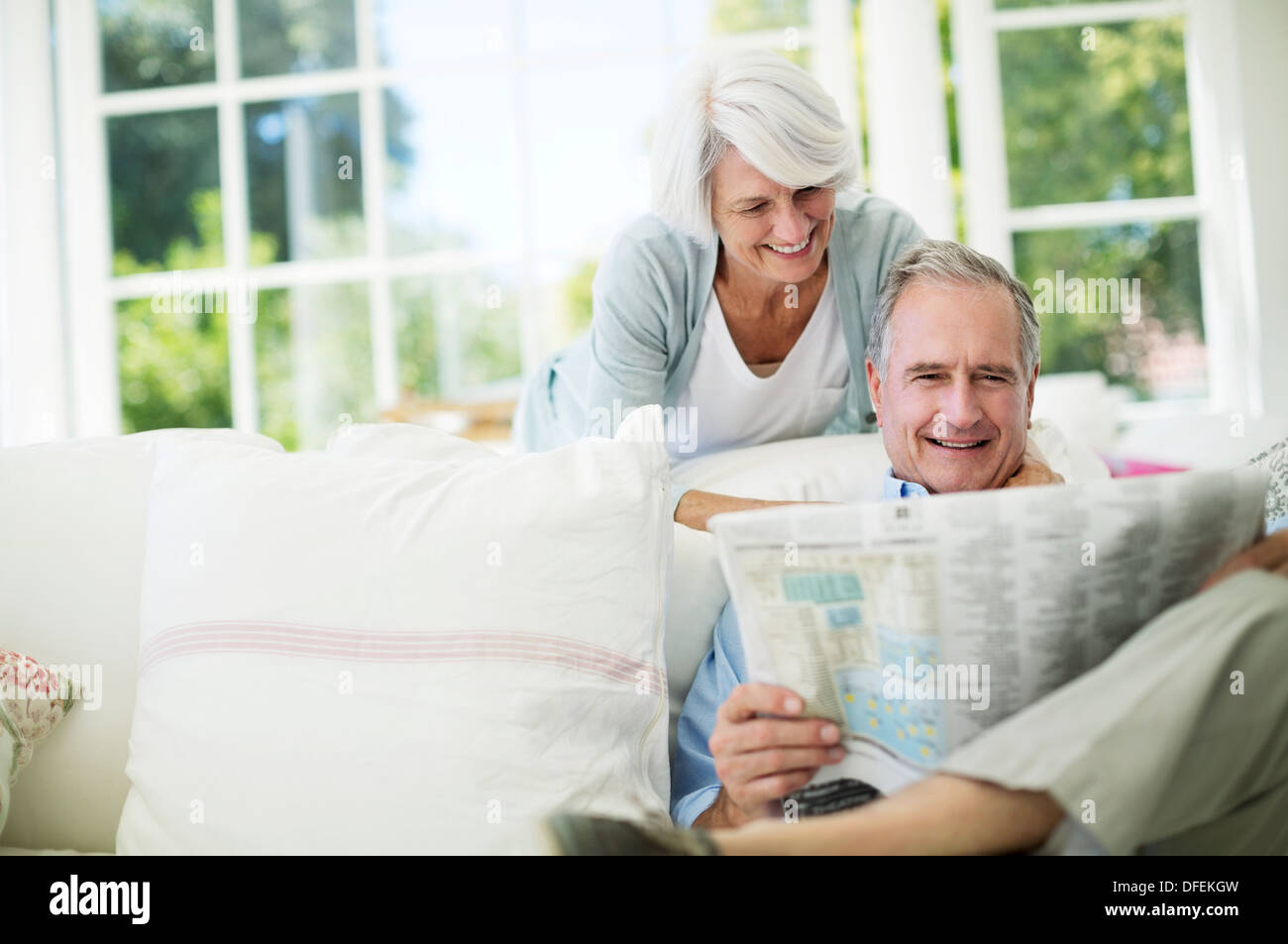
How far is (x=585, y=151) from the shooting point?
362 centimetres

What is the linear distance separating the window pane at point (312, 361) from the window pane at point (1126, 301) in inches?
90.7

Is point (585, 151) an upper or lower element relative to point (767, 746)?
upper

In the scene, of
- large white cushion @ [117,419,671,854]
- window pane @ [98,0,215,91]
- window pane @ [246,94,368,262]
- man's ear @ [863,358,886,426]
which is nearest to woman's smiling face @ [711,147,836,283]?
man's ear @ [863,358,886,426]

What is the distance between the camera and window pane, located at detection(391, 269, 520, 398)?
3707 mm

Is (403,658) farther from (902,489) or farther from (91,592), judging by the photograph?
(902,489)

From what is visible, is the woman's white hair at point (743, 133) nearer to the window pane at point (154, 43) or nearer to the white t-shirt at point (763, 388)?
the white t-shirt at point (763, 388)

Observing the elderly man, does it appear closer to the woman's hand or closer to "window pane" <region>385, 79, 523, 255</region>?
the woman's hand

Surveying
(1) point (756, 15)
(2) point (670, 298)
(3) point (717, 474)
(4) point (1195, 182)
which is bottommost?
(3) point (717, 474)

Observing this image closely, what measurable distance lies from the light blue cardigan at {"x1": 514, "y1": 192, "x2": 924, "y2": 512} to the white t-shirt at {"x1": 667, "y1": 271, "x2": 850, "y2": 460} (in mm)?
28

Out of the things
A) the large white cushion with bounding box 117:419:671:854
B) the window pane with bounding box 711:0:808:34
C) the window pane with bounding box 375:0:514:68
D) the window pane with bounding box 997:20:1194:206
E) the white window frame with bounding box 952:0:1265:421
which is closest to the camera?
the large white cushion with bounding box 117:419:671:854

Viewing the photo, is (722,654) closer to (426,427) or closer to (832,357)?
(426,427)

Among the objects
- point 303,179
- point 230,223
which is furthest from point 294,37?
point 230,223

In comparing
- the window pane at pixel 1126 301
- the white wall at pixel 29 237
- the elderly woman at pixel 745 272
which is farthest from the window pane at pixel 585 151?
the elderly woman at pixel 745 272

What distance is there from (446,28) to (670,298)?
2494mm
